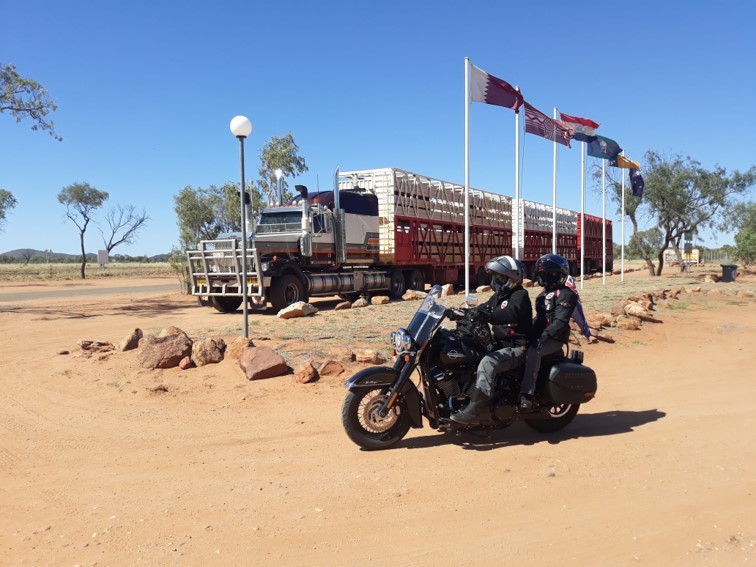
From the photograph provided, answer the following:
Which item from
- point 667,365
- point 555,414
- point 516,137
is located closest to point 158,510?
point 555,414

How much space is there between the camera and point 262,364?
281 inches

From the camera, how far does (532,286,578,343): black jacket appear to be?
191 inches

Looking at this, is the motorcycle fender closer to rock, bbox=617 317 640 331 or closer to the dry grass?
rock, bbox=617 317 640 331

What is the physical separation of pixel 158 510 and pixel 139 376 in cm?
399

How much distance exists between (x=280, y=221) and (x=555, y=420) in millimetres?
12128

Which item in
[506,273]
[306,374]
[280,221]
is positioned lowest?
[306,374]

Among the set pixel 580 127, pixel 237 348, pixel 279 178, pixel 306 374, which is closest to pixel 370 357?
pixel 306 374

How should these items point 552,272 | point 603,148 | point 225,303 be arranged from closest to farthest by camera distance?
1. point 552,272
2. point 225,303
3. point 603,148

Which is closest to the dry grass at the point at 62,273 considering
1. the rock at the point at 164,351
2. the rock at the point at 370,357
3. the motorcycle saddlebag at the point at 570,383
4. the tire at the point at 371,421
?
the rock at the point at 164,351

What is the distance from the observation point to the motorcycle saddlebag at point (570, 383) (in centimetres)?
494

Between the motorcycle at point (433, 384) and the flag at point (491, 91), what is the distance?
33.0 feet

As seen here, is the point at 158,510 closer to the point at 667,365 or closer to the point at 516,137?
the point at 667,365

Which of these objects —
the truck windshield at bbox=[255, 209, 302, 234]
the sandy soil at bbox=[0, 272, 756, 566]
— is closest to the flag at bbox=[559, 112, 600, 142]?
the truck windshield at bbox=[255, 209, 302, 234]

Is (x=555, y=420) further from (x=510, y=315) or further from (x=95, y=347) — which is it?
(x=95, y=347)
